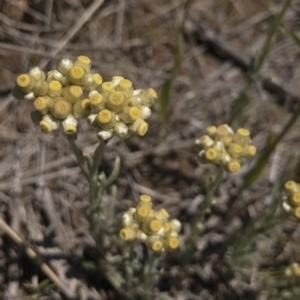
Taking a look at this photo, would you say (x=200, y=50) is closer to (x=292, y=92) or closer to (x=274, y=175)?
(x=292, y=92)

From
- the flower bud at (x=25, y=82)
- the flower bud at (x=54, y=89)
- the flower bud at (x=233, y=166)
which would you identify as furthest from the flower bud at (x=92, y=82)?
the flower bud at (x=233, y=166)

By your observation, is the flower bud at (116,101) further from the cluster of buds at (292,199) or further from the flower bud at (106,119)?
the cluster of buds at (292,199)

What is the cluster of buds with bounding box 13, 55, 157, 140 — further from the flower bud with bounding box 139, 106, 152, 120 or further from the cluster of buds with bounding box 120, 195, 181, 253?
the cluster of buds with bounding box 120, 195, 181, 253

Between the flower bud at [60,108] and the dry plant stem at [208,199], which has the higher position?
the flower bud at [60,108]

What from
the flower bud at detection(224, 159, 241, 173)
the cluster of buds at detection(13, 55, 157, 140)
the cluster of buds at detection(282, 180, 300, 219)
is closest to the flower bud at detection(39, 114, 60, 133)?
the cluster of buds at detection(13, 55, 157, 140)

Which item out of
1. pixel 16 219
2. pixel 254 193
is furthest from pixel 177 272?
pixel 16 219
